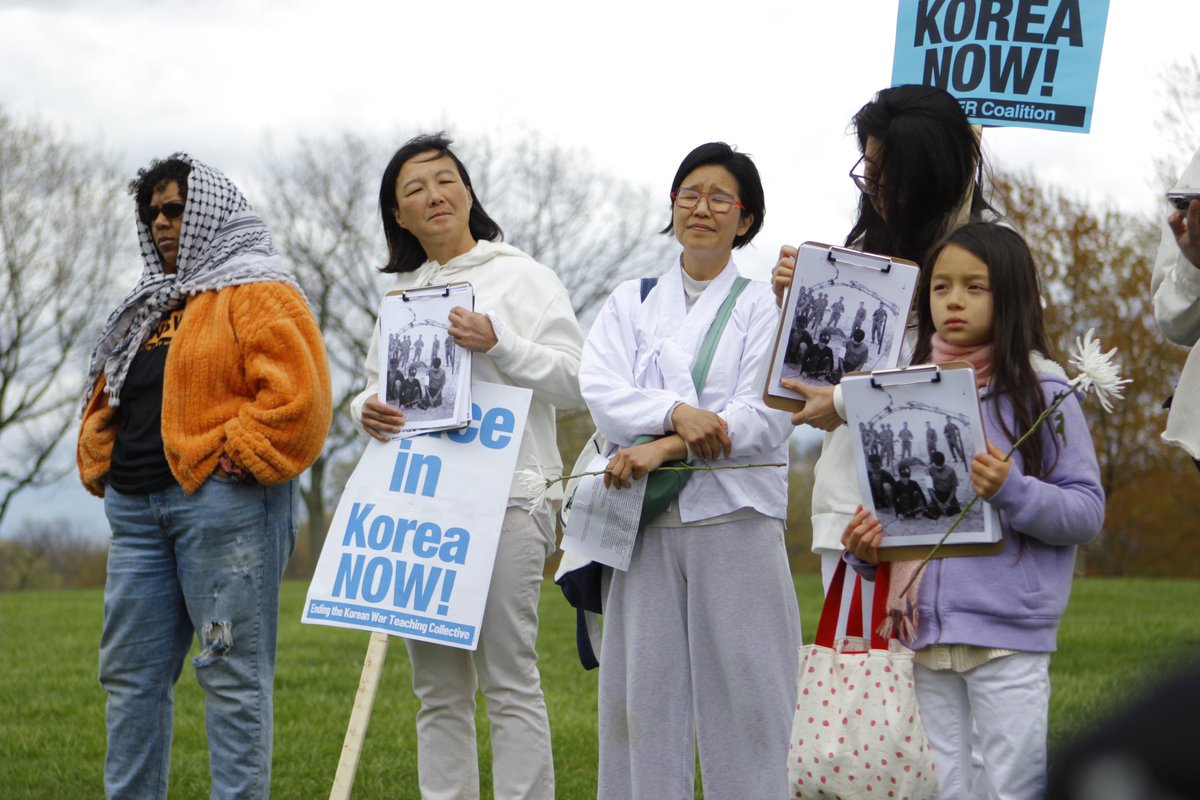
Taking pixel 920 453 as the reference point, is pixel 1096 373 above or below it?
above

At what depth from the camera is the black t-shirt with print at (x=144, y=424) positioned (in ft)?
14.9

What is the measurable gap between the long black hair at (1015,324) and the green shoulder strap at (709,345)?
0.98m

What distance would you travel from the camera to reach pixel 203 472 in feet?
14.6

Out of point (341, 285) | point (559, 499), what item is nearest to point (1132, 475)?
point (341, 285)

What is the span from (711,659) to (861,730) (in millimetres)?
1078

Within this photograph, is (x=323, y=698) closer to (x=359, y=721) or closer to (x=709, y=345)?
(x=359, y=721)

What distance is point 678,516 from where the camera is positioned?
4.16 metres

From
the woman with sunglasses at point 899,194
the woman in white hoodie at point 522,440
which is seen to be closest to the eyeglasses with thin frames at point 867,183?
the woman with sunglasses at point 899,194

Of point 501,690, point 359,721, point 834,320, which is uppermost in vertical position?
point 834,320

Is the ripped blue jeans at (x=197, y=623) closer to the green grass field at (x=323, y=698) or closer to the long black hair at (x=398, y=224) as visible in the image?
the long black hair at (x=398, y=224)

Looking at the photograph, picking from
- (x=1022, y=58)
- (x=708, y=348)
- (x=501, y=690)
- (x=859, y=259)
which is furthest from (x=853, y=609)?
(x=1022, y=58)

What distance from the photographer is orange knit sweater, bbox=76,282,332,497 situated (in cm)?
448

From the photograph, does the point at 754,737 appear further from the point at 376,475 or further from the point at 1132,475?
the point at 1132,475

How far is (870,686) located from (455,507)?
1.83 meters
